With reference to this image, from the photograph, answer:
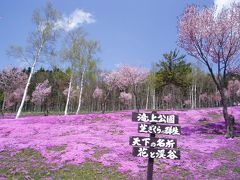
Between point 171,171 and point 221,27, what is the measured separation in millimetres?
19195

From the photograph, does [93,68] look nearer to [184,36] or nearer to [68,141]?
[184,36]

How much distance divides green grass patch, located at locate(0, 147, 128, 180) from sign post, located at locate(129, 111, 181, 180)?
5159mm

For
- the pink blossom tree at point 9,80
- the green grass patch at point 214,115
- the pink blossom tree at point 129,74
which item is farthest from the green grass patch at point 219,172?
the pink blossom tree at point 129,74

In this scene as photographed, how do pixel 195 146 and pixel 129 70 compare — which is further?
pixel 129 70

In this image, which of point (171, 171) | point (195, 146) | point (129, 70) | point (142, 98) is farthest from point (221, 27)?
point (142, 98)

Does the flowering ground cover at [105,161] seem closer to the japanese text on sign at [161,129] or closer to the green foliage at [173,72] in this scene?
the japanese text on sign at [161,129]

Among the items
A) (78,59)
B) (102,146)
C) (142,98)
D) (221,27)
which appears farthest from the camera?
(142,98)

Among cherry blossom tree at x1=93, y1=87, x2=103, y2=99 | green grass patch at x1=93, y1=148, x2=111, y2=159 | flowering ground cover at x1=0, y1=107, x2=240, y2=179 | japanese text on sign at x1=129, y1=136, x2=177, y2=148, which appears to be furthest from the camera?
cherry blossom tree at x1=93, y1=87, x2=103, y2=99

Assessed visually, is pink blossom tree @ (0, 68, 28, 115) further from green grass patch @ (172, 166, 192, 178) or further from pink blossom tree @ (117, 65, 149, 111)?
green grass patch @ (172, 166, 192, 178)

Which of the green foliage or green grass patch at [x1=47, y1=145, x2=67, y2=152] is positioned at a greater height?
the green foliage

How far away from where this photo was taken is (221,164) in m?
18.8

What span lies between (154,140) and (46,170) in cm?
792

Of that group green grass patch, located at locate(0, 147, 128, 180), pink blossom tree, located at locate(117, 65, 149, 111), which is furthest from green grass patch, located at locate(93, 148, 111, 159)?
pink blossom tree, located at locate(117, 65, 149, 111)

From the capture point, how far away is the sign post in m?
11.2
